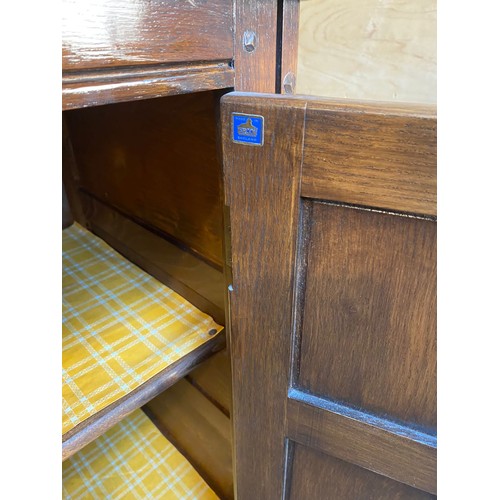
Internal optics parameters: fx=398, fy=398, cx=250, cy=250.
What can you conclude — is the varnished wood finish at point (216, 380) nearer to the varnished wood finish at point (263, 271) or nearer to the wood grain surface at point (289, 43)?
the varnished wood finish at point (263, 271)

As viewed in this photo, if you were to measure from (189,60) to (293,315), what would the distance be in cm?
30

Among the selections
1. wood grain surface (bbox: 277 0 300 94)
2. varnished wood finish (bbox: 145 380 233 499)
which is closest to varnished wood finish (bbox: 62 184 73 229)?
varnished wood finish (bbox: 145 380 233 499)

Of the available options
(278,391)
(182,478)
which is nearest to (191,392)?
(182,478)

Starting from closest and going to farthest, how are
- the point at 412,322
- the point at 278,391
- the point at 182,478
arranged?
the point at 412,322 → the point at 278,391 → the point at 182,478

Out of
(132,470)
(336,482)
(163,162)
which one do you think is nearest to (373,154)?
(336,482)

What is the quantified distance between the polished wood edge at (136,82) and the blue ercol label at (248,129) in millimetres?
95

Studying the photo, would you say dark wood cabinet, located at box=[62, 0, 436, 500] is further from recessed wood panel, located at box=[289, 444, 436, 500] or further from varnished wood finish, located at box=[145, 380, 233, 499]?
varnished wood finish, located at box=[145, 380, 233, 499]

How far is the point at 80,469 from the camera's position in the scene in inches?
39.3

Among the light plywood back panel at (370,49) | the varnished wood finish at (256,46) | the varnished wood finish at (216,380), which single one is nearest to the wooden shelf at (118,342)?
the varnished wood finish at (216,380)

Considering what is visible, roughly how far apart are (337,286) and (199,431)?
0.75 meters

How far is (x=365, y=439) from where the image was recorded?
1.54 feet

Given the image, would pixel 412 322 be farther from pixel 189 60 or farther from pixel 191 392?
pixel 191 392

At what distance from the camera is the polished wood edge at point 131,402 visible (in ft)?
1.85

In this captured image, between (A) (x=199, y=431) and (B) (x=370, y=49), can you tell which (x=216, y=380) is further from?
(B) (x=370, y=49)
